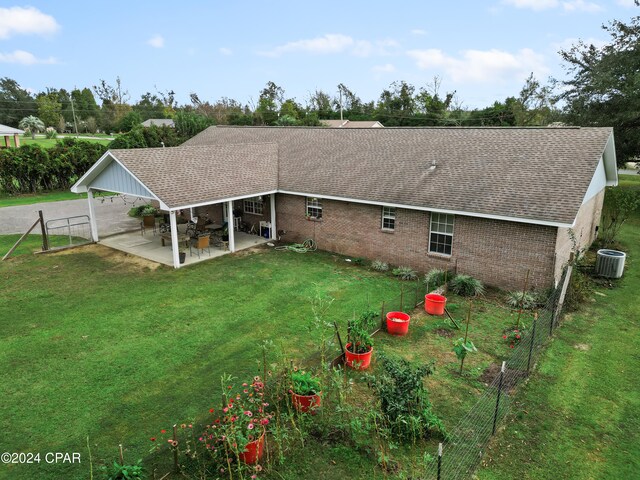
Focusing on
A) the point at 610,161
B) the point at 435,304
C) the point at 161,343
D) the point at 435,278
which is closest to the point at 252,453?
the point at 161,343

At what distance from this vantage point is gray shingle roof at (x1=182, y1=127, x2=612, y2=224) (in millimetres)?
12844

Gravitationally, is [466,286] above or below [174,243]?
below

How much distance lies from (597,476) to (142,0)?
62.8ft

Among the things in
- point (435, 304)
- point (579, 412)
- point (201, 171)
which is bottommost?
point (579, 412)

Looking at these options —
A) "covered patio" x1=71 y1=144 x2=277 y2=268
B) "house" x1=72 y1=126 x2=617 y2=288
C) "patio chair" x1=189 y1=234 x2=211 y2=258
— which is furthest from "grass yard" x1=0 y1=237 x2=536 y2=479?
"house" x1=72 y1=126 x2=617 y2=288

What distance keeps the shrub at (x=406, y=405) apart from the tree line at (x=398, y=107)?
1018 inches

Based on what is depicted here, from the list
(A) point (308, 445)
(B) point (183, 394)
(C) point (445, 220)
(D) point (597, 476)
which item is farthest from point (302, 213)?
(D) point (597, 476)

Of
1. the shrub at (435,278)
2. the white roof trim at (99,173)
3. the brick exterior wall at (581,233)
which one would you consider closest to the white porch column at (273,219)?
the white roof trim at (99,173)

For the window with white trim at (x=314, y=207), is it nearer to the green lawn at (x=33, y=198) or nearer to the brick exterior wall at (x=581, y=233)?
the brick exterior wall at (x=581, y=233)

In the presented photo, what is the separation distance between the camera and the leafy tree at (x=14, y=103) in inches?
3568

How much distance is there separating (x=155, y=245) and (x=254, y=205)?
15.9ft

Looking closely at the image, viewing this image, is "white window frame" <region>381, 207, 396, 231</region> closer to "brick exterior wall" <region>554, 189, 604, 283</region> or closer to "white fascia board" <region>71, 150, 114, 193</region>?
"brick exterior wall" <region>554, 189, 604, 283</region>

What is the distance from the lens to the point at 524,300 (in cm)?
1231

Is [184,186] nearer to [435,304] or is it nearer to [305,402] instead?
[435,304]
